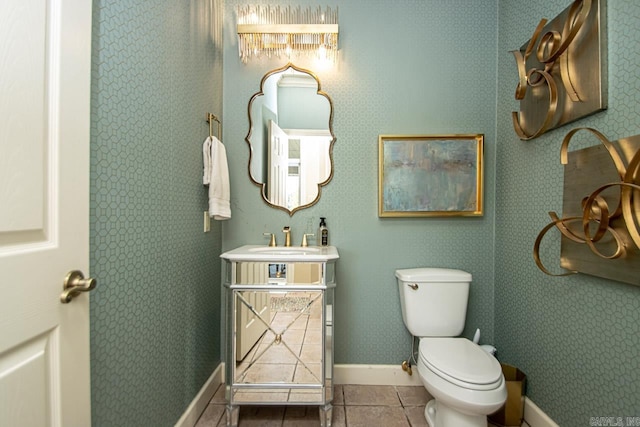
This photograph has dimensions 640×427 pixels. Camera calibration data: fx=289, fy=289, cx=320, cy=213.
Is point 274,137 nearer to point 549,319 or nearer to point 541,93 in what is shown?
point 541,93

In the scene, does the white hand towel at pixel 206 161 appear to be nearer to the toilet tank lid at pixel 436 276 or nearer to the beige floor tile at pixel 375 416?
the toilet tank lid at pixel 436 276

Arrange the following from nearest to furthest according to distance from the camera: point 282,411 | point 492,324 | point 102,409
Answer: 1. point 102,409
2. point 282,411
3. point 492,324

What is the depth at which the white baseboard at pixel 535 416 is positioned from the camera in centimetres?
Result: 145

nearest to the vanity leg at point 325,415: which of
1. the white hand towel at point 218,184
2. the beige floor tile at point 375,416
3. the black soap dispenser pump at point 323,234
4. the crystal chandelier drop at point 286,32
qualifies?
the beige floor tile at point 375,416

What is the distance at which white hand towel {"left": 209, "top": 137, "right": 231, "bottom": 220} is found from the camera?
5.41 ft

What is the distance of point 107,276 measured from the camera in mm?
976

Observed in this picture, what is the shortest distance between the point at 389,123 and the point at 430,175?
1.48 feet

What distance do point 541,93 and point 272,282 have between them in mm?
1721

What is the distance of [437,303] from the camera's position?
177 centimetres

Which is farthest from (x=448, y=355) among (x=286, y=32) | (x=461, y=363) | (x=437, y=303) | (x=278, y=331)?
(x=286, y=32)

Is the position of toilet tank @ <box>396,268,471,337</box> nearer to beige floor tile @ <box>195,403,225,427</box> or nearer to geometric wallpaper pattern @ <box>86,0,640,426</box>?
geometric wallpaper pattern @ <box>86,0,640,426</box>

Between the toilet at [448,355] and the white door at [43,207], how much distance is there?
1352mm

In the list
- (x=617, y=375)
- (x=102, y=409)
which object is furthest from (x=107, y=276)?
(x=617, y=375)

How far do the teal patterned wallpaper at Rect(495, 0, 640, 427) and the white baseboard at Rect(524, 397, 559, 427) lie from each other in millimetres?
32
